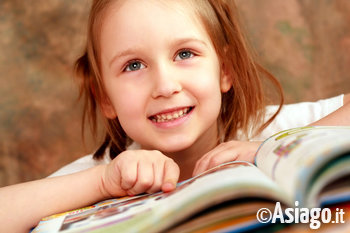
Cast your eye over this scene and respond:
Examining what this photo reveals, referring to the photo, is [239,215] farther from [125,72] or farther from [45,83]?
[45,83]

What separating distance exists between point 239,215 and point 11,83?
4.26ft

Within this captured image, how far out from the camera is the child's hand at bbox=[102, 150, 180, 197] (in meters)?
0.67

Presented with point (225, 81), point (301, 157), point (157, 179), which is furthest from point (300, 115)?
point (301, 157)

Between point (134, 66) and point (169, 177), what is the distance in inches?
15.6

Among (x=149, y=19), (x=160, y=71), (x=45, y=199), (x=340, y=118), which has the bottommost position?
(x=45, y=199)

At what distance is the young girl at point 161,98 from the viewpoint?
741mm

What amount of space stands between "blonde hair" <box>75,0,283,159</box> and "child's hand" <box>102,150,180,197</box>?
44cm

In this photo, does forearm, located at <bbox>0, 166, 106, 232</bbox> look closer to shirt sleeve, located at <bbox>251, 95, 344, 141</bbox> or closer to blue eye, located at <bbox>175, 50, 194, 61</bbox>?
blue eye, located at <bbox>175, 50, 194, 61</bbox>

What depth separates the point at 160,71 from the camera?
92cm

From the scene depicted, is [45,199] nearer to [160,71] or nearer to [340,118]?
[160,71]

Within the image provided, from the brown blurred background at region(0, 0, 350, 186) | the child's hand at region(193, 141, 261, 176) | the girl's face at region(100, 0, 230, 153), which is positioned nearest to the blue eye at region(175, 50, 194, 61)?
the girl's face at region(100, 0, 230, 153)

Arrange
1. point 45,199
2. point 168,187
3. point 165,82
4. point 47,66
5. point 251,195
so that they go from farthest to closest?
point 47,66, point 165,82, point 45,199, point 168,187, point 251,195

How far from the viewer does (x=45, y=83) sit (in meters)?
1.56

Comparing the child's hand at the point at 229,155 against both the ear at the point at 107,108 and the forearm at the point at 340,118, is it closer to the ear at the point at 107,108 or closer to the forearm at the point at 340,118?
the forearm at the point at 340,118
